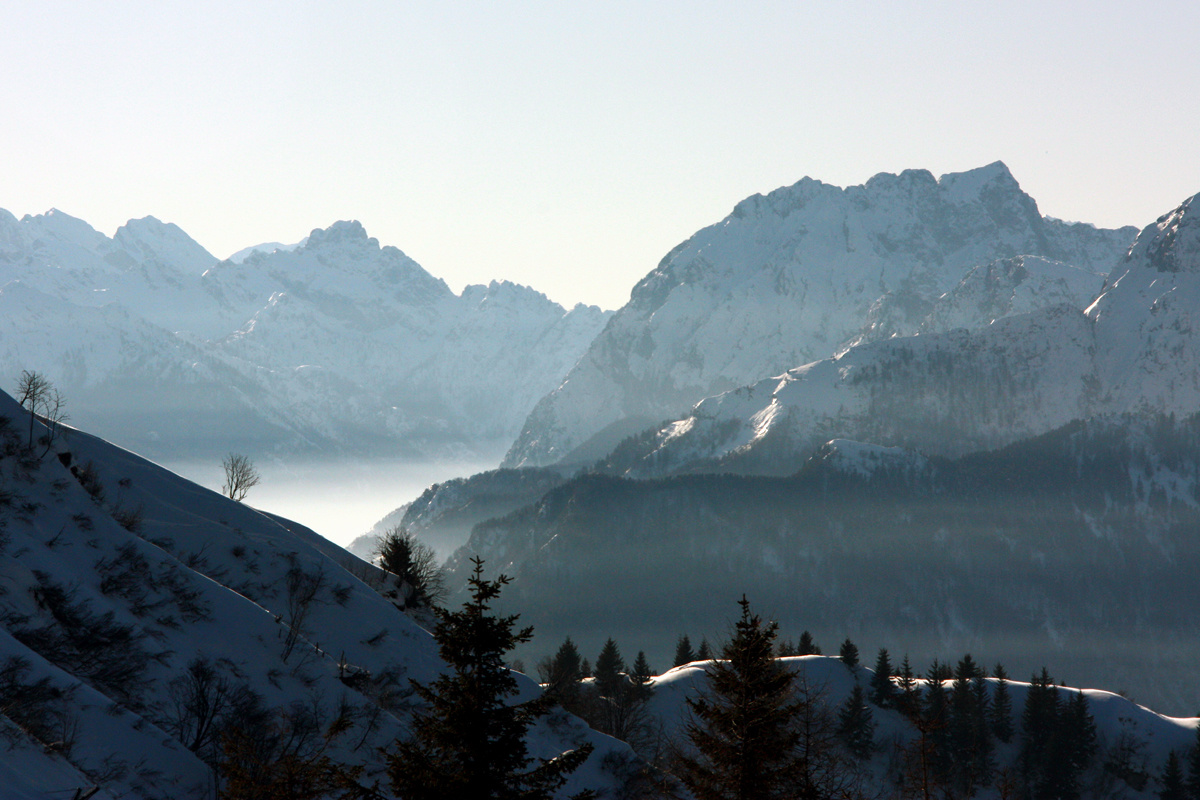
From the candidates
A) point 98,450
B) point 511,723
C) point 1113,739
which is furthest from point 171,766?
point 1113,739

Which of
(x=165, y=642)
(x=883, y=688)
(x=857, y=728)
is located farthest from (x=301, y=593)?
(x=883, y=688)

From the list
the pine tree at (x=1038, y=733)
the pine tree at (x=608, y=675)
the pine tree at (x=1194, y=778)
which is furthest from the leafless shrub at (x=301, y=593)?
the pine tree at (x=1194, y=778)

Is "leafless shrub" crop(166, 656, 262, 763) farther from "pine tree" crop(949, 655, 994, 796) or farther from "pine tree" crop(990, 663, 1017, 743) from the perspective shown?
"pine tree" crop(990, 663, 1017, 743)

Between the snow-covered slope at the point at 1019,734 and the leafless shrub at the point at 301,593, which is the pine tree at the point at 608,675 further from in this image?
the leafless shrub at the point at 301,593

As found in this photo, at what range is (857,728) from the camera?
410 feet

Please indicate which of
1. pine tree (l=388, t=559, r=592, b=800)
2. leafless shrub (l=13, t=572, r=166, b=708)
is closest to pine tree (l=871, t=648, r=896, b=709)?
leafless shrub (l=13, t=572, r=166, b=708)

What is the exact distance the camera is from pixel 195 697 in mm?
47094

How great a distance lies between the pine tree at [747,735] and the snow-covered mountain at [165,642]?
14615mm

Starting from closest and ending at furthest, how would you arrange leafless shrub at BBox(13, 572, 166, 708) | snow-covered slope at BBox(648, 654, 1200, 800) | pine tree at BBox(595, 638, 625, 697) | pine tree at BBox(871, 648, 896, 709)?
leafless shrub at BBox(13, 572, 166, 708), pine tree at BBox(595, 638, 625, 697), snow-covered slope at BBox(648, 654, 1200, 800), pine tree at BBox(871, 648, 896, 709)

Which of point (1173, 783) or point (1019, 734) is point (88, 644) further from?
point (1019, 734)

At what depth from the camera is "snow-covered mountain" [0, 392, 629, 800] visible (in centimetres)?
3947

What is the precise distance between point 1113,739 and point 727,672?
12812cm

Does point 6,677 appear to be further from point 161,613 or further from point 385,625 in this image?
point 385,625

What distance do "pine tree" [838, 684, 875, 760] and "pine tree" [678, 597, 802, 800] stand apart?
95332 mm
